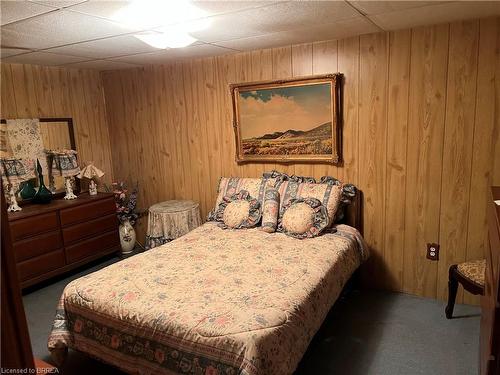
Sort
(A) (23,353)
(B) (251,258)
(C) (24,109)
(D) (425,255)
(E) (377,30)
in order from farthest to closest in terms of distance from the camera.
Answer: (C) (24,109), (D) (425,255), (E) (377,30), (B) (251,258), (A) (23,353)

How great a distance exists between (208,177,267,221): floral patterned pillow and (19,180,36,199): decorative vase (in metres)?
1.77

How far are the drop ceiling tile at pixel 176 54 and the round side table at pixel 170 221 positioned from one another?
4.70 feet

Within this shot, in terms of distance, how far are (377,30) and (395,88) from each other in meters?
0.44

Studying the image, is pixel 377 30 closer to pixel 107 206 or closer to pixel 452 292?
pixel 452 292

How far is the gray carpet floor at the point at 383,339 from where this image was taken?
2.15m

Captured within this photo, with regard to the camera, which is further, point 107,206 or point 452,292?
point 107,206

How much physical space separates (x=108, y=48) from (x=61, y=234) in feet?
5.80

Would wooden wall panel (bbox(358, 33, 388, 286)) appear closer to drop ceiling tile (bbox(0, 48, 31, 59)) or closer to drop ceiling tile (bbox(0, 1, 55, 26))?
drop ceiling tile (bbox(0, 1, 55, 26))

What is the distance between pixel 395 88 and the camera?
2.75 metres

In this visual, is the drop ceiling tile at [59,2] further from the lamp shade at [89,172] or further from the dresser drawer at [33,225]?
the lamp shade at [89,172]

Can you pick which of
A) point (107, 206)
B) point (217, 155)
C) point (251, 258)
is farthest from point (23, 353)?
point (107, 206)

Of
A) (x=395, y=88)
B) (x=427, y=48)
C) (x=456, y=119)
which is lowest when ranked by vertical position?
(x=456, y=119)

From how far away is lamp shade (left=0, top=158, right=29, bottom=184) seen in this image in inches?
131

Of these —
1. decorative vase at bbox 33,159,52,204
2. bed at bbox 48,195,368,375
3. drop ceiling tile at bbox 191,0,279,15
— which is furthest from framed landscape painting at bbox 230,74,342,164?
decorative vase at bbox 33,159,52,204
